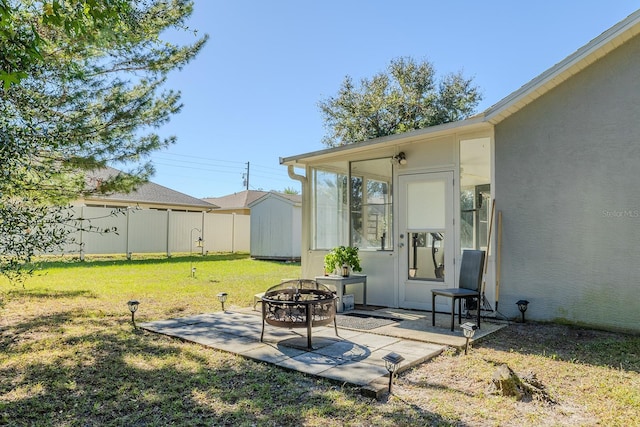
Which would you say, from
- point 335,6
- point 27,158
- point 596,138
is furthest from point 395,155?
point 335,6

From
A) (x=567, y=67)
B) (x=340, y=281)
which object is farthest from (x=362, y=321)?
(x=567, y=67)

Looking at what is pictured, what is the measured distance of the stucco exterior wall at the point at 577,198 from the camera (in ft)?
16.3

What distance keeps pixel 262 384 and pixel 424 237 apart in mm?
3863

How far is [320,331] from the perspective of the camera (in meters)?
5.14

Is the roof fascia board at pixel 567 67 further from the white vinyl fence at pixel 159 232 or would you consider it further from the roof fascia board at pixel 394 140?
the white vinyl fence at pixel 159 232

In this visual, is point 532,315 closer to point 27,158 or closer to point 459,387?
point 459,387

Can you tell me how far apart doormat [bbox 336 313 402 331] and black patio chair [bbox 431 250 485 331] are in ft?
2.20

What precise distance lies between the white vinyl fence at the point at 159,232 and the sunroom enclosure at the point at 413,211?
9.12 metres

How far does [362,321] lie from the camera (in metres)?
5.69

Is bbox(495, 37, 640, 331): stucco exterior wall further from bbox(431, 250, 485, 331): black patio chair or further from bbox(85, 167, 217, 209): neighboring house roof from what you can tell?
bbox(85, 167, 217, 209): neighboring house roof

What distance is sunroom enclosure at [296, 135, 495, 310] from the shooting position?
617 cm

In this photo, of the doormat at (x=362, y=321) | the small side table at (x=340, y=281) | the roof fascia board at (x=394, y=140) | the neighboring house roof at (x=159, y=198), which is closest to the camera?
the doormat at (x=362, y=321)

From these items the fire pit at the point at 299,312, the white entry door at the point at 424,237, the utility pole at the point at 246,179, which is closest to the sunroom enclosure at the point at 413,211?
the white entry door at the point at 424,237

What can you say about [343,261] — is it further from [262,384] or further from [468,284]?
[262,384]
